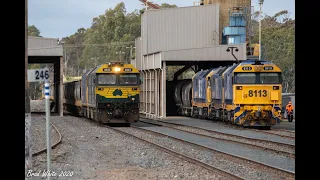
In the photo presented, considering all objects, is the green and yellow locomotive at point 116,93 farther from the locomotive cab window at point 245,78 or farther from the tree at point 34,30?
the tree at point 34,30

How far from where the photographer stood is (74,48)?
120 meters

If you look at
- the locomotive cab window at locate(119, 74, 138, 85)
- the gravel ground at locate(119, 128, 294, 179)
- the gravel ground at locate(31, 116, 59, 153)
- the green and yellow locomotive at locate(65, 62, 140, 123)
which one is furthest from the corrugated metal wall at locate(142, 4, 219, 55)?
the gravel ground at locate(119, 128, 294, 179)

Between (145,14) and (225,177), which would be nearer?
(225,177)

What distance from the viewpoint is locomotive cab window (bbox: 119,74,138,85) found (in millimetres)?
26562

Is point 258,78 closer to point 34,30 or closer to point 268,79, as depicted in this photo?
point 268,79

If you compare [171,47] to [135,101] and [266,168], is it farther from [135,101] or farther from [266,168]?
[266,168]

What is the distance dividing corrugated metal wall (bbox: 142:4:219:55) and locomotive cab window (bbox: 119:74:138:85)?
12.4 metres

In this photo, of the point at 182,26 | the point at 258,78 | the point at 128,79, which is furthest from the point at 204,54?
the point at 258,78

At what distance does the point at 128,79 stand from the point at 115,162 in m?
12.6

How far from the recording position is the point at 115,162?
14.2 meters

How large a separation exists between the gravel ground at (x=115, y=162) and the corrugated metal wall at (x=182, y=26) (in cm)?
1927

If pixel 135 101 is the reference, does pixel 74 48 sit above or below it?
above
